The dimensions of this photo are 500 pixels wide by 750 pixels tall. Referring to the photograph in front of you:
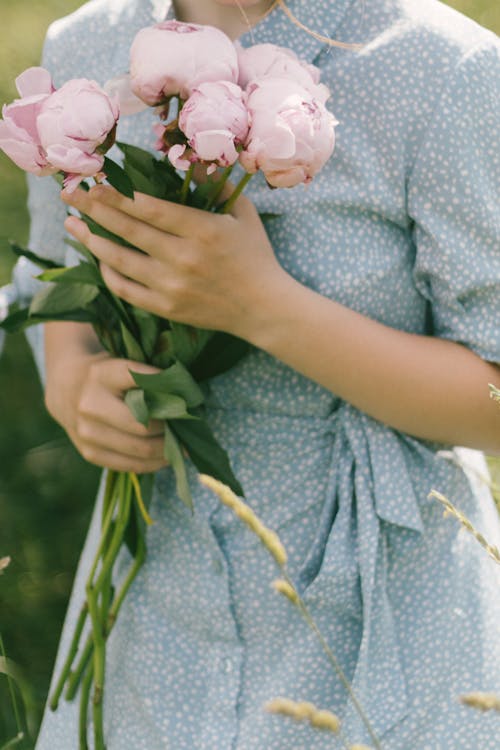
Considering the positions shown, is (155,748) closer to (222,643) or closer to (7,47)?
(222,643)

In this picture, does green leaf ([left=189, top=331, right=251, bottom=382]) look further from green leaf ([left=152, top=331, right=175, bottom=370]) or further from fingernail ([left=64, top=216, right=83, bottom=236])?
fingernail ([left=64, top=216, right=83, bottom=236])

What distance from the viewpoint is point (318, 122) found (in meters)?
0.96

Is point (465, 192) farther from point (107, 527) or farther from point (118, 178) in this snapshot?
point (107, 527)

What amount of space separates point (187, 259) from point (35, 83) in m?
0.25

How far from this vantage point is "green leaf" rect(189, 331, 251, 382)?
126 centimetres

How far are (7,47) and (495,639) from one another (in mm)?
1979

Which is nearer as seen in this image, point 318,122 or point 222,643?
point 318,122

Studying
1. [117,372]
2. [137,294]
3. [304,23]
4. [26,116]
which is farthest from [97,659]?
[304,23]

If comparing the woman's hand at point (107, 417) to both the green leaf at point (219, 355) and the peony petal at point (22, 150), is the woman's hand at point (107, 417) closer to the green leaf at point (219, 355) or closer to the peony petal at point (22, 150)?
the green leaf at point (219, 355)

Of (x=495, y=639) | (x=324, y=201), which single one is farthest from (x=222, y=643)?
(x=324, y=201)

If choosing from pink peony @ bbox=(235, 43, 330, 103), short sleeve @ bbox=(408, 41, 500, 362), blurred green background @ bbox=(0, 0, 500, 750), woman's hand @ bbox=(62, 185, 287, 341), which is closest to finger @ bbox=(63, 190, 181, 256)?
woman's hand @ bbox=(62, 185, 287, 341)

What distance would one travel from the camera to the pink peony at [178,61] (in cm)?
98

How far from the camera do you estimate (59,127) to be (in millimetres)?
949

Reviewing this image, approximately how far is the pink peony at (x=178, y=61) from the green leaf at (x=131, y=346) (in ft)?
1.11
